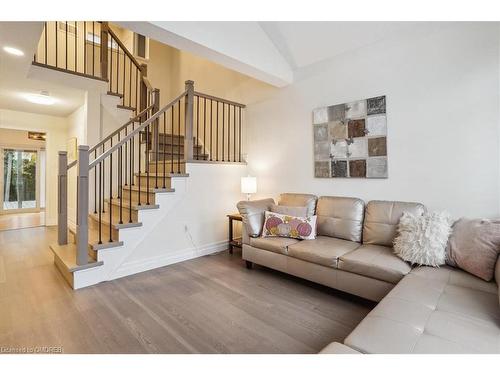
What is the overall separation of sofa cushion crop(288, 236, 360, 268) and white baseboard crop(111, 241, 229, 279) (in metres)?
1.48

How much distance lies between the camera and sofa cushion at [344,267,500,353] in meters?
1.10

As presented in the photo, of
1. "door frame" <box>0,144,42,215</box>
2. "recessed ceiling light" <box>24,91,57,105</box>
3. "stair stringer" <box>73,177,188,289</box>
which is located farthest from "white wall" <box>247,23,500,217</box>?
"door frame" <box>0,144,42,215</box>

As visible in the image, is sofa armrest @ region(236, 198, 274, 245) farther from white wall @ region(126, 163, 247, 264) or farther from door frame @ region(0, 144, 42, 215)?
door frame @ region(0, 144, 42, 215)

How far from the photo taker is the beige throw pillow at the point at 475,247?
1783 mm

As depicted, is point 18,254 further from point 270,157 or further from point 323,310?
point 323,310

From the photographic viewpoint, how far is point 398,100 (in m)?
2.72

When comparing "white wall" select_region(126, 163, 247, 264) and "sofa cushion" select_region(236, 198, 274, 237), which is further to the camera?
"white wall" select_region(126, 163, 247, 264)

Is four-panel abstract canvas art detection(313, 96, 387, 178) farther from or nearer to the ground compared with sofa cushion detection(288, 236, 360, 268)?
farther from the ground

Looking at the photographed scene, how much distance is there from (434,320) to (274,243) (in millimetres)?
1619

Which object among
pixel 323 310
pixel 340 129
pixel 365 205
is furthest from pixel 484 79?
pixel 323 310

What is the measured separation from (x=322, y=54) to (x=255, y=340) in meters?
3.24

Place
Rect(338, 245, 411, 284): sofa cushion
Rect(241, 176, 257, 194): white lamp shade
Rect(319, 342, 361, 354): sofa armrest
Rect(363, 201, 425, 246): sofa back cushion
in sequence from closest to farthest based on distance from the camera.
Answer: Rect(319, 342, 361, 354): sofa armrest → Rect(338, 245, 411, 284): sofa cushion → Rect(363, 201, 425, 246): sofa back cushion → Rect(241, 176, 257, 194): white lamp shade

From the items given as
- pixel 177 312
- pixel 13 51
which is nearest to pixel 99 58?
pixel 13 51

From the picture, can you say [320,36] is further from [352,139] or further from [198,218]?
[198,218]
